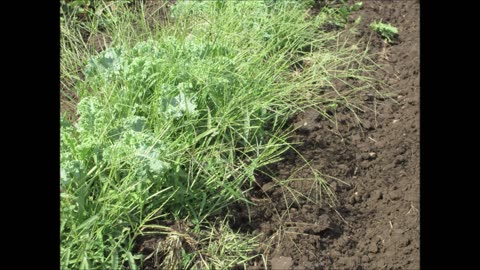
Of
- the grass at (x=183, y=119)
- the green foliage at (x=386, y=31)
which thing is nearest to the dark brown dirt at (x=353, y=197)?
the grass at (x=183, y=119)

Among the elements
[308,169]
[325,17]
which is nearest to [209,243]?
[308,169]

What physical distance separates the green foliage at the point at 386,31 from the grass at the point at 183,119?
51cm

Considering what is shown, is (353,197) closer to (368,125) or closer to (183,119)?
(368,125)

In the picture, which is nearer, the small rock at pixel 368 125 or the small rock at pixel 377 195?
the small rock at pixel 377 195

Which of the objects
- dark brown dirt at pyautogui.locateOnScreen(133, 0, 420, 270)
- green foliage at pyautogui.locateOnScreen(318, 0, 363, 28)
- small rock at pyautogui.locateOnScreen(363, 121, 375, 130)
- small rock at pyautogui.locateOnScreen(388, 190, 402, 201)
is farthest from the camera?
green foliage at pyautogui.locateOnScreen(318, 0, 363, 28)

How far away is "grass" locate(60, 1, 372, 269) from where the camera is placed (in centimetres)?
304

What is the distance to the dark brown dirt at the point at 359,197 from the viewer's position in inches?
132

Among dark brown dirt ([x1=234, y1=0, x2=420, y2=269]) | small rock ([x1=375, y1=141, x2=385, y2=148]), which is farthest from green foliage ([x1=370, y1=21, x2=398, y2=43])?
small rock ([x1=375, y1=141, x2=385, y2=148])

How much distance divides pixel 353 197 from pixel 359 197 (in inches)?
1.5

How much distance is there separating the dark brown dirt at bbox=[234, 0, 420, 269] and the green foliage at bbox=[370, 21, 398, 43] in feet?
1.31

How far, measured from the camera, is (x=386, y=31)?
17.1 ft

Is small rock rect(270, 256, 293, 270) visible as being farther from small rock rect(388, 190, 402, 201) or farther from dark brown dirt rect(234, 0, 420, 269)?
small rock rect(388, 190, 402, 201)

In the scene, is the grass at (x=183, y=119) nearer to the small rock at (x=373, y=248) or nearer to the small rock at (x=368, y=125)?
the small rock at (x=368, y=125)

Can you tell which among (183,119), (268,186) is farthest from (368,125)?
(183,119)
